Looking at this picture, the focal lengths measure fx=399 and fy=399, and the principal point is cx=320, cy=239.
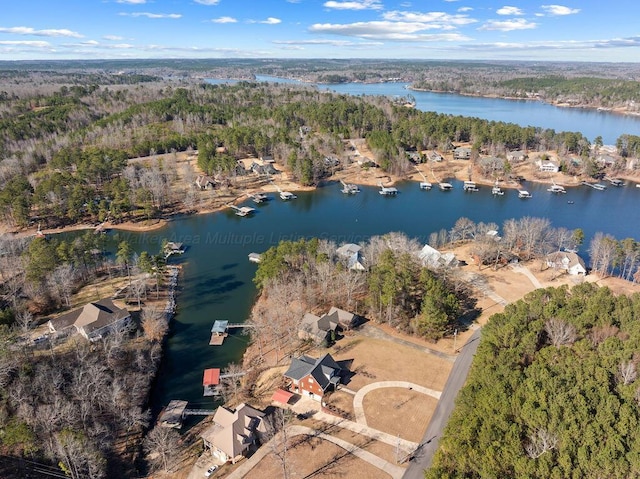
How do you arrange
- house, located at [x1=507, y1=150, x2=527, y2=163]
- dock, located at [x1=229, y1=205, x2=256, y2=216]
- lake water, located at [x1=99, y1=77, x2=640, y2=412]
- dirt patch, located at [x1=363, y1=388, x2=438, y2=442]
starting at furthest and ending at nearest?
1. house, located at [x1=507, y1=150, x2=527, y2=163]
2. dock, located at [x1=229, y1=205, x2=256, y2=216]
3. lake water, located at [x1=99, y1=77, x2=640, y2=412]
4. dirt patch, located at [x1=363, y1=388, x2=438, y2=442]

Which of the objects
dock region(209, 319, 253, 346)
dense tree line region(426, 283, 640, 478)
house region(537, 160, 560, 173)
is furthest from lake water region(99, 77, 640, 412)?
dense tree line region(426, 283, 640, 478)

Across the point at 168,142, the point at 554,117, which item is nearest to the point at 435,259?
the point at 168,142

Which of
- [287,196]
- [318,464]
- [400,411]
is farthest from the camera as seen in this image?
[287,196]

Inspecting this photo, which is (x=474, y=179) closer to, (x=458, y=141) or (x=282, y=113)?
(x=458, y=141)

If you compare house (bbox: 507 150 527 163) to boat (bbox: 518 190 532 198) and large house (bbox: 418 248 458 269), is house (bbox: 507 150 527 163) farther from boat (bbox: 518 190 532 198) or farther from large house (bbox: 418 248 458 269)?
large house (bbox: 418 248 458 269)

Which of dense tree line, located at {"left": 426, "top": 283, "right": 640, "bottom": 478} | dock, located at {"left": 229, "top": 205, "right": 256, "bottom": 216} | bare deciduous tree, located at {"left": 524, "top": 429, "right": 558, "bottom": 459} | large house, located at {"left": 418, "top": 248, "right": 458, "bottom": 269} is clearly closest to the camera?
dense tree line, located at {"left": 426, "top": 283, "right": 640, "bottom": 478}

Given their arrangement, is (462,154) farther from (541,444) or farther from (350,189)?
(541,444)

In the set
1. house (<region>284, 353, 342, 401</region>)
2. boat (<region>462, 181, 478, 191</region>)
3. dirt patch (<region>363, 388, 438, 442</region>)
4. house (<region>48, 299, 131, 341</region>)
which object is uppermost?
boat (<region>462, 181, 478, 191</region>)
